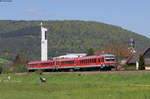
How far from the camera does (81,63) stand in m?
85.5

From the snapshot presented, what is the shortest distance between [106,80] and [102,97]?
1315 inches

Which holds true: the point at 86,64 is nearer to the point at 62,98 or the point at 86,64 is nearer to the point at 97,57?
the point at 97,57

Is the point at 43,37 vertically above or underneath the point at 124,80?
above

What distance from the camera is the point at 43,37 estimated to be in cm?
12525

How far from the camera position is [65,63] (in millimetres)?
92312

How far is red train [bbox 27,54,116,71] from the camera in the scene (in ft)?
258

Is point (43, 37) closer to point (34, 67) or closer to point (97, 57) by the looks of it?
point (34, 67)

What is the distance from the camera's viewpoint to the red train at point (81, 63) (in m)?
78.6

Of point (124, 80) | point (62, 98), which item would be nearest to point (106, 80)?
point (124, 80)

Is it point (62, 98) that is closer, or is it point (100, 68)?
point (62, 98)

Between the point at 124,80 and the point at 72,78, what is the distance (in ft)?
45.3

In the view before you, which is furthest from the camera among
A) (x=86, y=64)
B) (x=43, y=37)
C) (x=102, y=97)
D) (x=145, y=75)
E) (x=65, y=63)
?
(x=43, y=37)

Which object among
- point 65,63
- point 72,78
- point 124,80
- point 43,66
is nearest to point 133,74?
point 124,80

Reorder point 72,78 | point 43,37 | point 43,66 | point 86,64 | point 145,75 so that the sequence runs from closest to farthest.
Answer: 1. point 145,75
2. point 72,78
3. point 86,64
4. point 43,66
5. point 43,37
